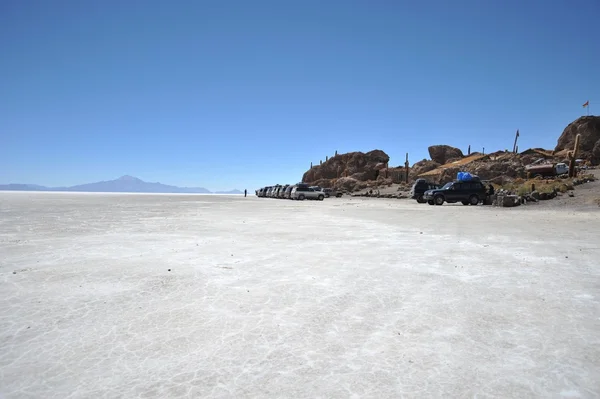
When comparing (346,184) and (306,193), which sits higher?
(346,184)

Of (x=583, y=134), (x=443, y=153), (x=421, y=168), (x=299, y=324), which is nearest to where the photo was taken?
(x=299, y=324)

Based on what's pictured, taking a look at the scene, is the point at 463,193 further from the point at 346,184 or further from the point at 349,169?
the point at 349,169

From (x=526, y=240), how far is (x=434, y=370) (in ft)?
26.5

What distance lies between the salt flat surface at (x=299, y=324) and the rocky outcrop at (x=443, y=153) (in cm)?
7745

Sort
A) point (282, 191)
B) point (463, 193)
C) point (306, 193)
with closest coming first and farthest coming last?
1. point (463, 193)
2. point (306, 193)
3. point (282, 191)

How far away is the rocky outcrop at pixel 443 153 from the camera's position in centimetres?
7944

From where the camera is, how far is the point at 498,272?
5.86 meters

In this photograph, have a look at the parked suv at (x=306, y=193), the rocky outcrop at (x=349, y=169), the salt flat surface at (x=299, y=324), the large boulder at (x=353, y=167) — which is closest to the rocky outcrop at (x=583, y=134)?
the rocky outcrop at (x=349, y=169)

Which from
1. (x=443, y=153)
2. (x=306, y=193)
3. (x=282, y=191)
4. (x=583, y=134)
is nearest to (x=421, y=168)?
(x=443, y=153)

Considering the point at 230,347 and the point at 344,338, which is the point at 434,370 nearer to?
the point at 344,338

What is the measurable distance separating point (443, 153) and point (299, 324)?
83.8m

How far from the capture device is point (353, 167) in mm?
88562

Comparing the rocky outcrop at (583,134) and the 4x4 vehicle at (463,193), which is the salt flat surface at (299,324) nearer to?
the 4x4 vehicle at (463,193)

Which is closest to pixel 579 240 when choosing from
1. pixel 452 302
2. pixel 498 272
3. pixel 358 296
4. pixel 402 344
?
pixel 498 272
